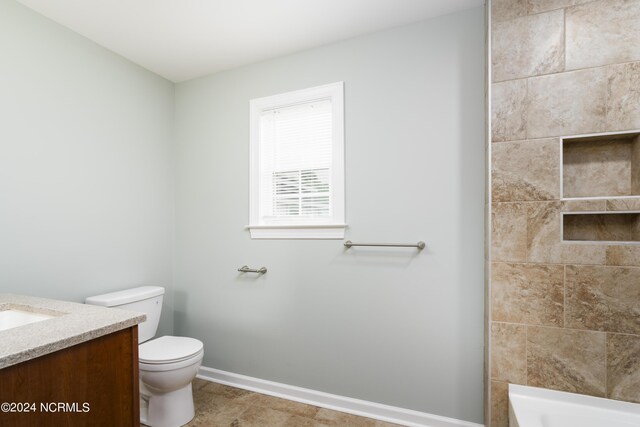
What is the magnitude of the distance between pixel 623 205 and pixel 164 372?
2410 mm

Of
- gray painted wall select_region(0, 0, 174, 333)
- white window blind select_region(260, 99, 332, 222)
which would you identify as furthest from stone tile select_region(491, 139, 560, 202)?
gray painted wall select_region(0, 0, 174, 333)

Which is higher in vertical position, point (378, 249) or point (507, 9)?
point (507, 9)

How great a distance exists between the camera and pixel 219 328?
240cm

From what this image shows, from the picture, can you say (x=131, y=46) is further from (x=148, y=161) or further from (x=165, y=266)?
(x=165, y=266)

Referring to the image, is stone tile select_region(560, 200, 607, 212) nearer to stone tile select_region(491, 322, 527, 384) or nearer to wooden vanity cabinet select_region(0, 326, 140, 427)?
stone tile select_region(491, 322, 527, 384)

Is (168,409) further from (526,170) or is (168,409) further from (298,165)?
(526,170)

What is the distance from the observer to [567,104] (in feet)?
4.61

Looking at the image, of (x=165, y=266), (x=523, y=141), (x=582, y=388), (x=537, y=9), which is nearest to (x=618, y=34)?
(x=537, y=9)

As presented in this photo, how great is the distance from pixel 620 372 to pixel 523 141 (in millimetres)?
1099

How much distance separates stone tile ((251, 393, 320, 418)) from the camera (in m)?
1.97

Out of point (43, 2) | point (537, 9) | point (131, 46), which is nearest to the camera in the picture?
point (537, 9)

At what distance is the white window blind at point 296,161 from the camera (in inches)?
83.5

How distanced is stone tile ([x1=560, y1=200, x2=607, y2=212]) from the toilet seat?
2.11 meters

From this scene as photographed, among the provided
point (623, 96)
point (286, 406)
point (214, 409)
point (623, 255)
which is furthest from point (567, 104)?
point (214, 409)
